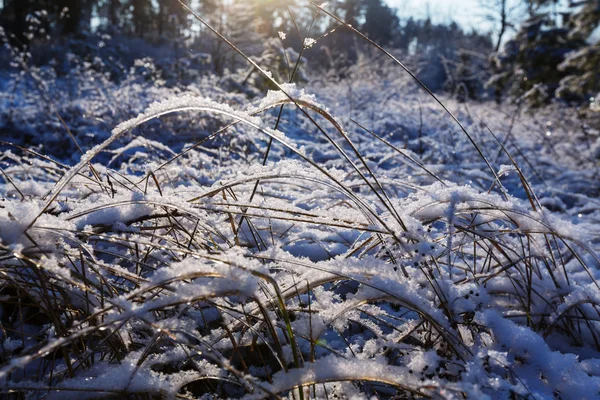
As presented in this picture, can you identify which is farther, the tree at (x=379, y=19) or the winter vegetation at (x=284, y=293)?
the tree at (x=379, y=19)

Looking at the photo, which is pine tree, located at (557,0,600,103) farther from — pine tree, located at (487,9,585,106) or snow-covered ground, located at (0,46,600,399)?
pine tree, located at (487,9,585,106)

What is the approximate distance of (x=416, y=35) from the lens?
4569 centimetres

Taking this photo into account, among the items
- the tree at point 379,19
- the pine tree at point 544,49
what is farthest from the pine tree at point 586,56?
the tree at point 379,19

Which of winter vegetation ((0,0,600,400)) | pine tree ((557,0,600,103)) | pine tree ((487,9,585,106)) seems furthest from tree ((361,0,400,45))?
winter vegetation ((0,0,600,400))

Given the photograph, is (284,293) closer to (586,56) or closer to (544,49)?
(586,56)

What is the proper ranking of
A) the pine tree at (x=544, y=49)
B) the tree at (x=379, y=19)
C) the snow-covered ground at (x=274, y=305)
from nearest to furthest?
the snow-covered ground at (x=274, y=305), the pine tree at (x=544, y=49), the tree at (x=379, y=19)

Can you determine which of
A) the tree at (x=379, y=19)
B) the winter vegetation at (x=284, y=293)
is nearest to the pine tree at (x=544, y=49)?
the winter vegetation at (x=284, y=293)

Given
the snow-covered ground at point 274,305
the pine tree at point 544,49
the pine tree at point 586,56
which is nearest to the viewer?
the snow-covered ground at point 274,305

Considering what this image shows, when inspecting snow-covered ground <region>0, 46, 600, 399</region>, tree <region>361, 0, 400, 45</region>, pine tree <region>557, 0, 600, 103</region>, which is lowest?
snow-covered ground <region>0, 46, 600, 399</region>

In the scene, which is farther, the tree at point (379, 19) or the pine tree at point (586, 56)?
the tree at point (379, 19)

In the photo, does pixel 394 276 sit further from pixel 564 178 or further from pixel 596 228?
pixel 564 178

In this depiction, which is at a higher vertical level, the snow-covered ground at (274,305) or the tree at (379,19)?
the tree at (379,19)

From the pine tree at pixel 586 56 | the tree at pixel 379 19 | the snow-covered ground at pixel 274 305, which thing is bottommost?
the snow-covered ground at pixel 274 305

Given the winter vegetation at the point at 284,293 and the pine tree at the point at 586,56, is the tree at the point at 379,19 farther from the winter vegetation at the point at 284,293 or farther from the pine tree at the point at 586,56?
the winter vegetation at the point at 284,293
